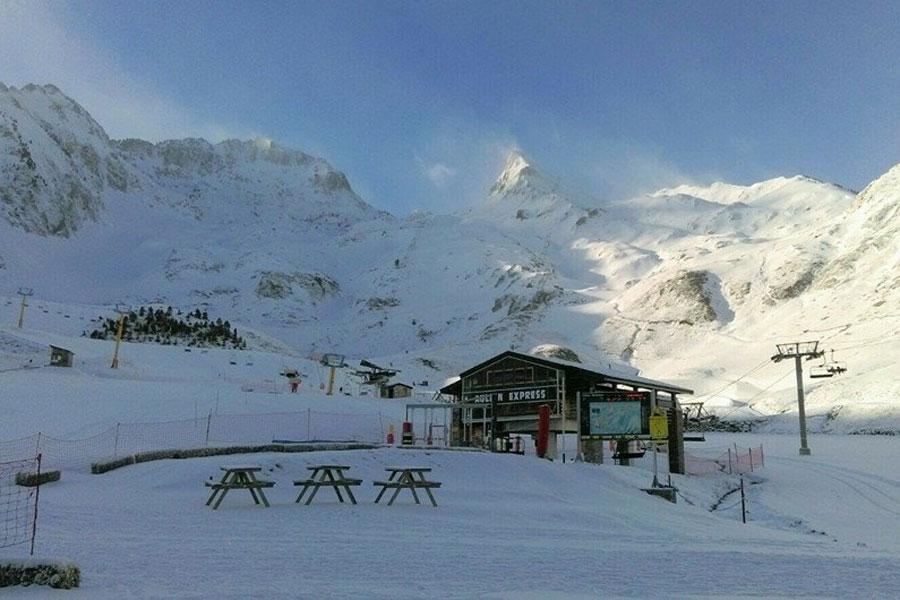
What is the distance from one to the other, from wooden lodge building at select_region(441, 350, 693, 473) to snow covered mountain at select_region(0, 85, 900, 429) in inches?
947

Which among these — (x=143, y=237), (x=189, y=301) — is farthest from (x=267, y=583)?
(x=143, y=237)

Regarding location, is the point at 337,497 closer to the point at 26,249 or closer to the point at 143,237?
the point at 26,249

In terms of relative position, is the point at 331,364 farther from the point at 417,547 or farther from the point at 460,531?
the point at 417,547

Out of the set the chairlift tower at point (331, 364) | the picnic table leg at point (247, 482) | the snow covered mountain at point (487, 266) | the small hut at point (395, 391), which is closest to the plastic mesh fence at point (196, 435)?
the picnic table leg at point (247, 482)

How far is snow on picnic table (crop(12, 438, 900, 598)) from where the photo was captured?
7.84m

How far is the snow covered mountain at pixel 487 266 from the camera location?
265 ft

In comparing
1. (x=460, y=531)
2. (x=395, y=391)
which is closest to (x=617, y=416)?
(x=460, y=531)

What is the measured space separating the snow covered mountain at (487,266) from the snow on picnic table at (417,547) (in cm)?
4244

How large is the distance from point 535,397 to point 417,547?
76.7 ft

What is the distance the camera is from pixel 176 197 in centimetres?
17288

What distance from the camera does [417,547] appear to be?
10734 mm

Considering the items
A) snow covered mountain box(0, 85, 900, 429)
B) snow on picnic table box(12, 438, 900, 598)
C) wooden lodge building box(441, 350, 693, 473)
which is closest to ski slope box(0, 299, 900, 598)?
snow on picnic table box(12, 438, 900, 598)

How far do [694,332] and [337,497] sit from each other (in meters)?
79.5

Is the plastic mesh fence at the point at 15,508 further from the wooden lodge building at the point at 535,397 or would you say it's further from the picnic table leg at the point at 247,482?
the wooden lodge building at the point at 535,397
